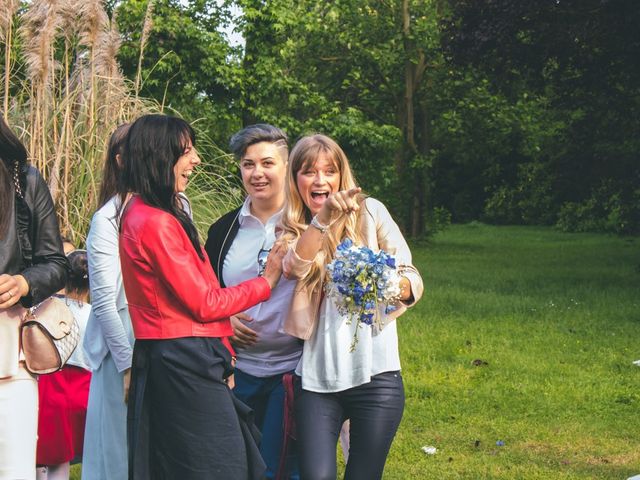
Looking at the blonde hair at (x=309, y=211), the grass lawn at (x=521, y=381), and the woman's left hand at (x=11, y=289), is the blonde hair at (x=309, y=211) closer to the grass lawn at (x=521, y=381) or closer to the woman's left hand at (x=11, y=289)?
the woman's left hand at (x=11, y=289)

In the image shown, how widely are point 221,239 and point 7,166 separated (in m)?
1.41

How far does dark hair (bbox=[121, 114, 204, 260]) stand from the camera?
11.9ft

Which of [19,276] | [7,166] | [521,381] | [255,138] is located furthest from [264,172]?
[521,381]

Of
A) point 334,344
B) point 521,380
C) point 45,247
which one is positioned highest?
point 45,247

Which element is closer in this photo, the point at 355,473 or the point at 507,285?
the point at 355,473

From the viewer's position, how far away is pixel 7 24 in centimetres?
859

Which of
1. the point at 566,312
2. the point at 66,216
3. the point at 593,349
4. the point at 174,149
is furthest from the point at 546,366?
the point at 174,149

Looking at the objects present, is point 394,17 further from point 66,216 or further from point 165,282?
point 165,282

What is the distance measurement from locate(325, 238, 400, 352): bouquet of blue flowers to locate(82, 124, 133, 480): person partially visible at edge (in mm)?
1209

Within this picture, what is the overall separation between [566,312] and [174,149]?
10.7 metres

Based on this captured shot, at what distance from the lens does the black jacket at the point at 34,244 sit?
11.5ft

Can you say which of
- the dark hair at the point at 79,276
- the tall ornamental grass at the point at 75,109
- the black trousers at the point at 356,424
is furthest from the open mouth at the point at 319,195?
the tall ornamental grass at the point at 75,109

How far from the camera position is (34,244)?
3.63 m

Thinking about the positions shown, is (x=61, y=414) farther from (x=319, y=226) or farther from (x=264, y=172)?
(x=319, y=226)
